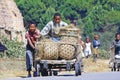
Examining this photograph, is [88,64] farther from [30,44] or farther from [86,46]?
[30,44]

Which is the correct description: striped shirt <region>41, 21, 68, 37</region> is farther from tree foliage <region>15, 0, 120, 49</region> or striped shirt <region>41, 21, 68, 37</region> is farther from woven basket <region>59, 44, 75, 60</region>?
tree foliage <region>15, 0, 120, 49</region>

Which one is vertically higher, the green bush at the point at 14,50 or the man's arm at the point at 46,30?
the man's arm at the point at 46,30

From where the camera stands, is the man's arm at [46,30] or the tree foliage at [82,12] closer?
the man's arm at [46,30]

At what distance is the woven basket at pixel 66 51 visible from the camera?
16.1 m

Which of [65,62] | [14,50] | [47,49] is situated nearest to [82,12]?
[14,50]

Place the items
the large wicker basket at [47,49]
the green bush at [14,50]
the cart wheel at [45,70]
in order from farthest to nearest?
1. the green bush at [14,50]
2. the large wicker basket at [47,49]
3. the cart wheel at [45,70]

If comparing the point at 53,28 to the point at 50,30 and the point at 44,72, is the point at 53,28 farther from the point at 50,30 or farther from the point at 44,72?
the point at 44,72

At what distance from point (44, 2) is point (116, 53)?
2147 inches

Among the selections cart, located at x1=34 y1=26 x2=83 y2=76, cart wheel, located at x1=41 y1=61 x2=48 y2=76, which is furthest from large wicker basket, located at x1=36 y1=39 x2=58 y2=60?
cart wheel, located at x1=41 y1=61 x2=48 y2=76

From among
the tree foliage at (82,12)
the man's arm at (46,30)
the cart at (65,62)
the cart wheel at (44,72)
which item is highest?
the man's arm at (46,30)

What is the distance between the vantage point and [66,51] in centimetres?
1606

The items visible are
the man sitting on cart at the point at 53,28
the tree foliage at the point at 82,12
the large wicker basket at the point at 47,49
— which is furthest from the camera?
the tree foliage at the point at 82,12

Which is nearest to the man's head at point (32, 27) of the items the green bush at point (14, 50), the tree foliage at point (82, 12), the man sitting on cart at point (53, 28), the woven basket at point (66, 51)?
the man sitting on cart at point (53, 28)

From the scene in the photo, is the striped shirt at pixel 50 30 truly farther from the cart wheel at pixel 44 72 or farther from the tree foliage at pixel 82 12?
the tree foliage at pixel 82 12
